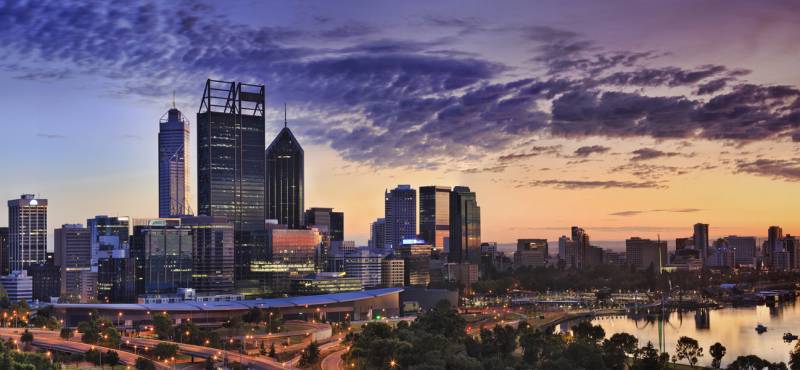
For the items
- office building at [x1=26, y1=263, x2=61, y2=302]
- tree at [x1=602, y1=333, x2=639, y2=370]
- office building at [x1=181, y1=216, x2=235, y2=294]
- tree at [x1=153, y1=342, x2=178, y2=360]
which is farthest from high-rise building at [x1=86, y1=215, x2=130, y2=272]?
tree at [x1=602, y1=333, x2=639, y2=370]

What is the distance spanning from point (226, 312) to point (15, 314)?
16.1 meters

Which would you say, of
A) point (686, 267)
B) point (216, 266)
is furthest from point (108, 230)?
point (686, 267)

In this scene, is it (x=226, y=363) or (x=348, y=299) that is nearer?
(x=226, y=363)

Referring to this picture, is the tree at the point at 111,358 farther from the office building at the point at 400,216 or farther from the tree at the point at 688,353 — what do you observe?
the office building at the point at 400,216

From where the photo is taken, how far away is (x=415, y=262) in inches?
Answer: 4823

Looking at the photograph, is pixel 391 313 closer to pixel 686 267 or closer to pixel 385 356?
pixel 385 356

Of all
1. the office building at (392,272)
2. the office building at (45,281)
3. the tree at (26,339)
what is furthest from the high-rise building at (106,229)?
the tree at (26,339)

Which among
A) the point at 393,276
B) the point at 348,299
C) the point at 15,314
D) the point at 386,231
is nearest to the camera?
the point at 15,314

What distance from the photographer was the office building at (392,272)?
378 feet

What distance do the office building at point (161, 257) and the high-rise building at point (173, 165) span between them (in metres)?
60.8

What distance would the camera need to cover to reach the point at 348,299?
80.9m

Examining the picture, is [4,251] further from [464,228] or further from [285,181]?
[464,228]

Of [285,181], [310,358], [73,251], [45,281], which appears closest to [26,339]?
[310,358]

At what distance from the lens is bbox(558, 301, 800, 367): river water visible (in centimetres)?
6200
